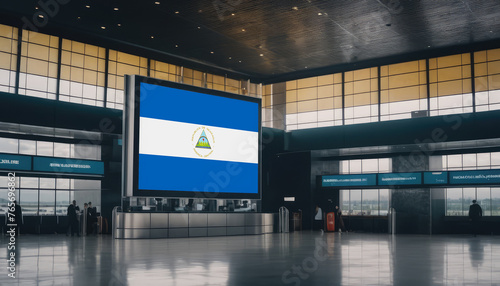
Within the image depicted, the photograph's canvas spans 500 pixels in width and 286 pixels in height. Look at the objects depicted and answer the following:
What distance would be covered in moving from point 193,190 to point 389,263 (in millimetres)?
12169

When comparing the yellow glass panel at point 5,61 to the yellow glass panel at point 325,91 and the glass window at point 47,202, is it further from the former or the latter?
the yellow glass panel at point 325,91

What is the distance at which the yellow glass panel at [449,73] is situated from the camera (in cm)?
2756

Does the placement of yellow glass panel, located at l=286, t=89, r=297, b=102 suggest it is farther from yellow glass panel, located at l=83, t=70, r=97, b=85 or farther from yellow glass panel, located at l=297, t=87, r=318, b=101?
yellow glass panel, located at l=83, t=70, r=97, b=85

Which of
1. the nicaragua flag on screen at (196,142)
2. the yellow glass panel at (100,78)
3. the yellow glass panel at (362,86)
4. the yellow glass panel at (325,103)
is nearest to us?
the nicaragua flag on screen at (196,142)

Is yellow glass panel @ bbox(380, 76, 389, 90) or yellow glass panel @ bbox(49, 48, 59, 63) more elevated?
yellow glass panel @ bbox(49, 48, 59, 63)

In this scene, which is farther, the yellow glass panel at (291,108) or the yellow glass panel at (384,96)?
the yellow glass panel at (291,108)

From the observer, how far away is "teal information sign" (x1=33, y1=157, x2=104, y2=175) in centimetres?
2356

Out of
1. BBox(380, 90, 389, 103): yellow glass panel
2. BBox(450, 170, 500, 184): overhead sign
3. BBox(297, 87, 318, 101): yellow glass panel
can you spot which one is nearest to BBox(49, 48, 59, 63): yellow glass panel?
BBox(297, 87, 318, 101): yellow glass panel

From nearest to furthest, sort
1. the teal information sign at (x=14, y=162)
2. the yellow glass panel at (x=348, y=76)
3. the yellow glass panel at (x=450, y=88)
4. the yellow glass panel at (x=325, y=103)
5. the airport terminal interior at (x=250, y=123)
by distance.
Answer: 1. the airport terminal interior at (x=250, y=123)
2. the teal information sign at (x=14, y=162)
3. the yellow glass panel at (x=450, y=88)
4. the yellow glass panel at (x=348, y=76)
5. the yellow glass panel at (x=325, y=103)

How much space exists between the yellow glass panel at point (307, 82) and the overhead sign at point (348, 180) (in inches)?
234

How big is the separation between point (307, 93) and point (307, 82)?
0.71 metres

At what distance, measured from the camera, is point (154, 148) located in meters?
19.9

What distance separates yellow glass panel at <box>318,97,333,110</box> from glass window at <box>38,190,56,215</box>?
→ 1624 cm

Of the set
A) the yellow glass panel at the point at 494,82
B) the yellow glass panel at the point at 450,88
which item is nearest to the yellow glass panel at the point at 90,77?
the yellow glass panel at the point at 450,88
